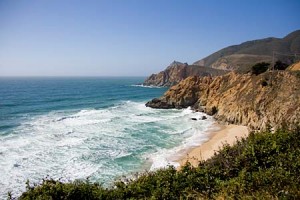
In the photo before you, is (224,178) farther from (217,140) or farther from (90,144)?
(90,144)

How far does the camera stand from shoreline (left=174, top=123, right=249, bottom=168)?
937 inches

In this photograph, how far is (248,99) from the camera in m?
38.1

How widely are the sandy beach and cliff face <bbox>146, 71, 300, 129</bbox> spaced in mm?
1902

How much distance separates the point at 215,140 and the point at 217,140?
9.4 inches

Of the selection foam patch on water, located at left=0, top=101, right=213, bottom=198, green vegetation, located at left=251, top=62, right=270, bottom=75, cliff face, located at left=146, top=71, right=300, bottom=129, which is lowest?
foam patch on water, located at left=0, top=101, right=213, bottom=198

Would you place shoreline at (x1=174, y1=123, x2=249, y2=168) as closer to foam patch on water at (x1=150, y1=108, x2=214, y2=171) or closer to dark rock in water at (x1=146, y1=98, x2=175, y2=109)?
foam patch on water at (x1=150, y1=108, x2=214, y2=171)

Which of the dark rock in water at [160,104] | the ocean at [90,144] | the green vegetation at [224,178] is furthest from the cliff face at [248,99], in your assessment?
the green vegetation at [224,178]

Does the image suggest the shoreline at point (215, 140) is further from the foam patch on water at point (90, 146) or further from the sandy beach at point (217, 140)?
the foam patch on water at point (90, 146)

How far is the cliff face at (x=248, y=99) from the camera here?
31.3m

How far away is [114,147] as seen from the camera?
27.7 m

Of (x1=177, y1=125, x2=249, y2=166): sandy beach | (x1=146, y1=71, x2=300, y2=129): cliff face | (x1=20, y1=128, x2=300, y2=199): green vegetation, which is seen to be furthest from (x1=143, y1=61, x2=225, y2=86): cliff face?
(x1=20, y1=128, x2=300, y2=199): green vegetation

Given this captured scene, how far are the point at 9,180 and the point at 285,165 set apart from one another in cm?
1913

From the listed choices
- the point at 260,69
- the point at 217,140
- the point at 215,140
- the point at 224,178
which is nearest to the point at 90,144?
the point at 215,140

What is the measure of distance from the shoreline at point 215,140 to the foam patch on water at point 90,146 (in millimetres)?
1129
